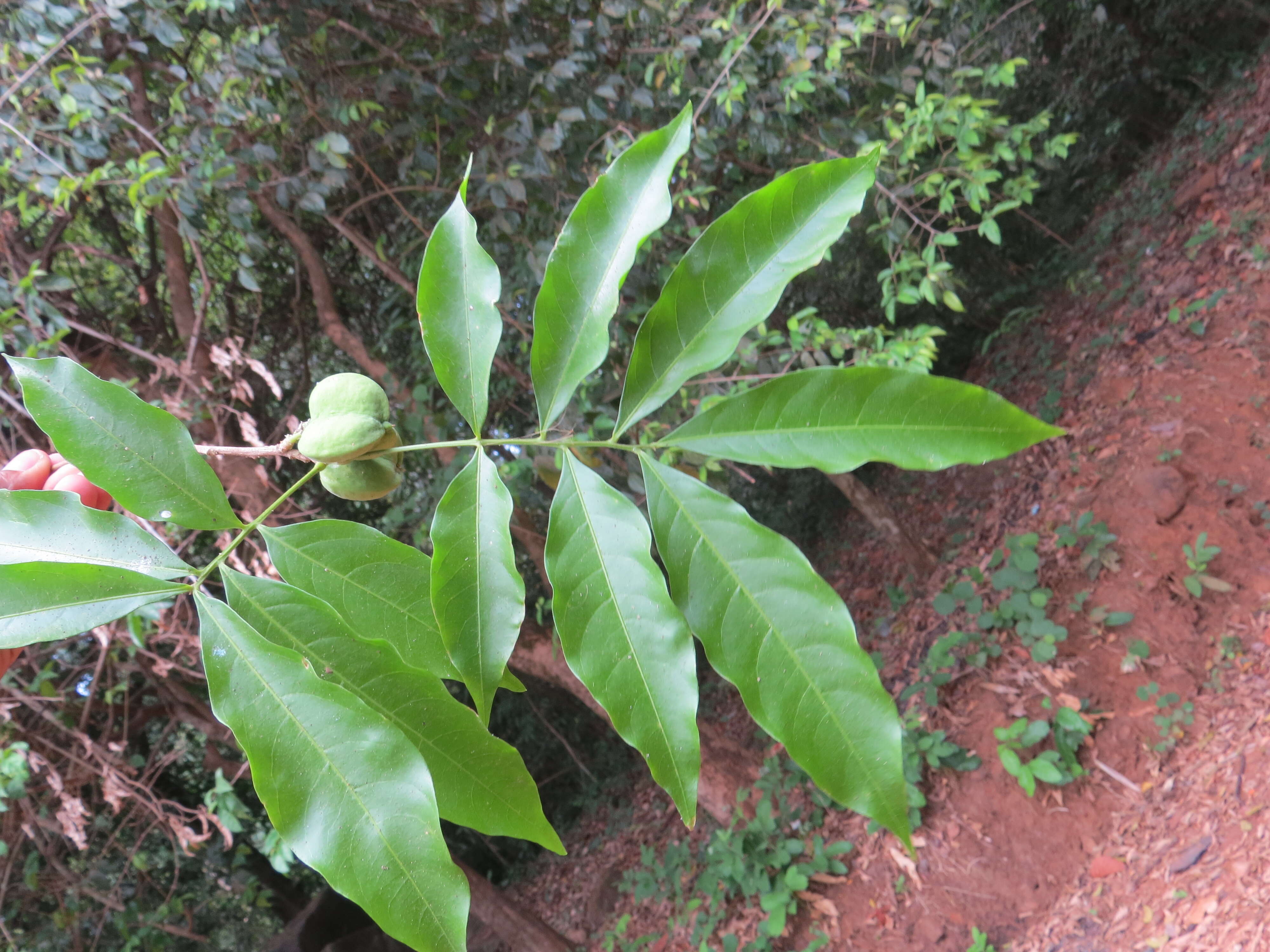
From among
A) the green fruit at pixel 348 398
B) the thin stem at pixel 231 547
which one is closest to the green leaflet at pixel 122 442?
the thin stem at pixel 231 547

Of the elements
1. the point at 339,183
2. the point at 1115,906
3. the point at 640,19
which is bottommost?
the point at 1115,906

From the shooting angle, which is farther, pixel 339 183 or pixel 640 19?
pixel 640 19

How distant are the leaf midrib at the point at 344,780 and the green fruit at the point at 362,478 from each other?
234 mm

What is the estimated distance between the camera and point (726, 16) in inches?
98.7

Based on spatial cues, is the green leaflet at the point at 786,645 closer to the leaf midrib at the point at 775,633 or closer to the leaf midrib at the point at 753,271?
the leaf midrib at the point at 775,633

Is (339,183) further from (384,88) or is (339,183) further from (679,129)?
(679,129)

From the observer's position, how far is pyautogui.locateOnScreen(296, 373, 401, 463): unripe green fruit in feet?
2.52

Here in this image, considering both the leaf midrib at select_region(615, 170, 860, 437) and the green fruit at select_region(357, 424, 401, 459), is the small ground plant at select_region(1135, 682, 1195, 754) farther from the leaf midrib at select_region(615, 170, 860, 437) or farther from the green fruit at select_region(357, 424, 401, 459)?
the green fruit at select_region(357, 424, 401, 459)

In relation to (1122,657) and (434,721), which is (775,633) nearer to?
(434,721)

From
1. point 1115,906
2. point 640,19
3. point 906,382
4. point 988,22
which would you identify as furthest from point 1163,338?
point 906,382

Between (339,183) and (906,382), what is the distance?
2.29m

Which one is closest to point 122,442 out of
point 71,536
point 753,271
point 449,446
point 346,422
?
point 71,536

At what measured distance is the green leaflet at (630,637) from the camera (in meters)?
0.61

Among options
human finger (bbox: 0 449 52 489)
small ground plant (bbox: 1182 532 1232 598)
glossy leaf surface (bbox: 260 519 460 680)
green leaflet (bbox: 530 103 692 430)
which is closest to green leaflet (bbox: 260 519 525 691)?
glossy leaf surface (bbox: 260 519 460 680)
